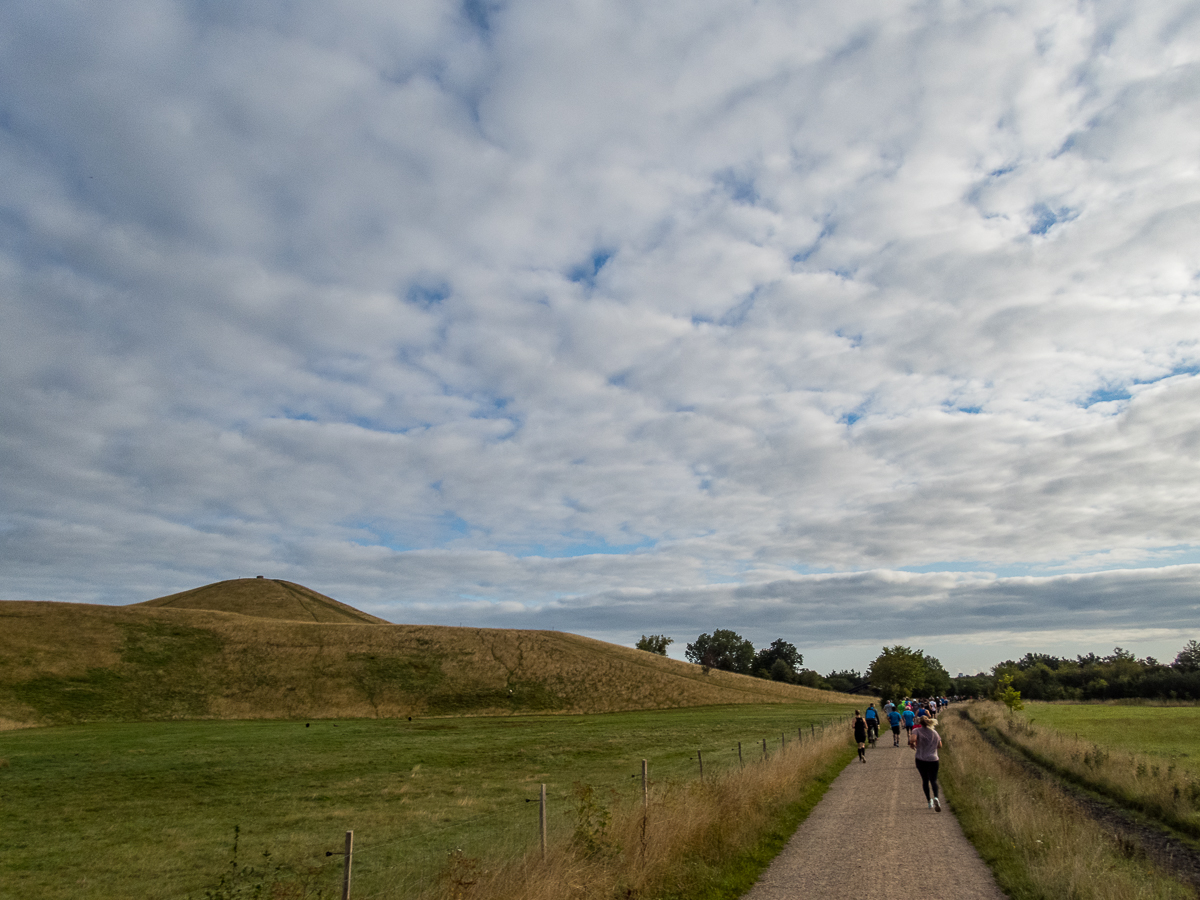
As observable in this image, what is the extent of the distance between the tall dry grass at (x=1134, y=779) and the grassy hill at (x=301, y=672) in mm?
66676

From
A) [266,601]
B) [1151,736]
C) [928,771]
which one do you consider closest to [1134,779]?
[928,771]

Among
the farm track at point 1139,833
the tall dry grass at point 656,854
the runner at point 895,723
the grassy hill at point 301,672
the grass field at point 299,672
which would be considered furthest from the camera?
the grassy hill at point 301,672

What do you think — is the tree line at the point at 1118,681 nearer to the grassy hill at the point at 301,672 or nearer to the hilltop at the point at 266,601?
the grassy hill at the point at 301,672

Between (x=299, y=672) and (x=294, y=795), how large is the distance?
66988 millimetres

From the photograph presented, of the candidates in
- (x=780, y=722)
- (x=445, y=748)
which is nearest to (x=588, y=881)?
(x=445, y=748)

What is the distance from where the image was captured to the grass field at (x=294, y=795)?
54.7 feet

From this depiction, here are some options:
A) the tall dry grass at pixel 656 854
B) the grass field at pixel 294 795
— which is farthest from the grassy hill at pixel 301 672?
the tall dry grass at pixel 656 854

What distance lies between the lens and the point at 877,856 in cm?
1234

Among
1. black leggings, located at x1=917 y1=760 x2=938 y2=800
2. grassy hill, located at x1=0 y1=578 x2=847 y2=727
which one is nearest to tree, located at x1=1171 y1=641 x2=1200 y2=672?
grassy hill, located at x1=0 y1=578 x2=847 y2=727

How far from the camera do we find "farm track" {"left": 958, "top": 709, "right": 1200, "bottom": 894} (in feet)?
44.8

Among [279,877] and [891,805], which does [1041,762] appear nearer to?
[891,805]

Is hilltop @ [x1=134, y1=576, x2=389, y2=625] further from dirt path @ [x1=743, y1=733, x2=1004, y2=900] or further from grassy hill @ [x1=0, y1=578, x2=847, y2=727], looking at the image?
dirt path @ [x1=743, y1=733, x2=1004, y2=900]

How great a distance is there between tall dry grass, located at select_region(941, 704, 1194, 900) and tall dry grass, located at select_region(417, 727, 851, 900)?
12.4ft

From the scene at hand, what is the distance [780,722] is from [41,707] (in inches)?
2790
